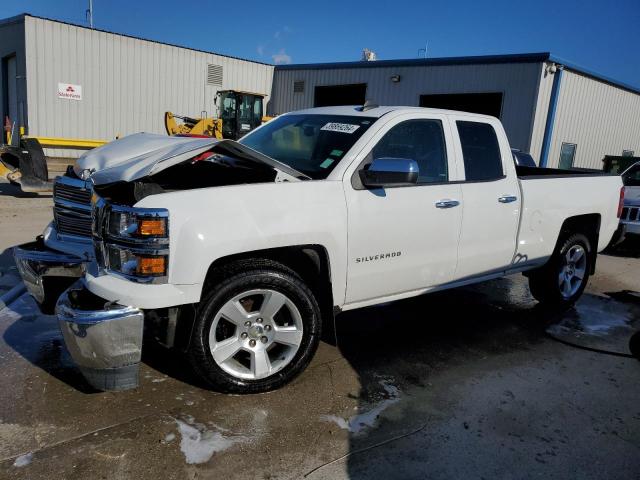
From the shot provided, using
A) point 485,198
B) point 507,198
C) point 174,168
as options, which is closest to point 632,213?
point 507,198

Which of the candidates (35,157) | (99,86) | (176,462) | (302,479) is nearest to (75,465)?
(176,462)

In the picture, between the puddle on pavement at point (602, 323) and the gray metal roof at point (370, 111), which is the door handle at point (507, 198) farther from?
the puddle on pavement at point (602, 323)

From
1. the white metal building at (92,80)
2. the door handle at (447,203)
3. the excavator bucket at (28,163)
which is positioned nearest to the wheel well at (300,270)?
the door handle at (447,203)

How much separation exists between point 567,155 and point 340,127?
17984 mm

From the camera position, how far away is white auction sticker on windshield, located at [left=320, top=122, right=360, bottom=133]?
3.86 metres

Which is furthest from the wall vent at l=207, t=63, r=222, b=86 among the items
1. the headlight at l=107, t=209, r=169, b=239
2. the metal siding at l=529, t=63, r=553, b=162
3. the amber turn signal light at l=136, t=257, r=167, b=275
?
the amber turn signal light at l=136, t=257, r=167, b=275

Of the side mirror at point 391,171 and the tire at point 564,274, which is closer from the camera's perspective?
the side mirror at point 391,171

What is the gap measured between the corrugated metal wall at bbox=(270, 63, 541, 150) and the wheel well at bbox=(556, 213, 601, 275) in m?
12.4

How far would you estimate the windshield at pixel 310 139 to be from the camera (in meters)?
3.69

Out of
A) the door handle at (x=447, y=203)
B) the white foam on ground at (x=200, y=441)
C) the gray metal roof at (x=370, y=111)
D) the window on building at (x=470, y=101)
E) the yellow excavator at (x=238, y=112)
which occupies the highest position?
the window on building at (x=470, y=101)

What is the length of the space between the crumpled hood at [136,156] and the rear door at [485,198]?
6.91 feet

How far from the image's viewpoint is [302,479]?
8.29ft

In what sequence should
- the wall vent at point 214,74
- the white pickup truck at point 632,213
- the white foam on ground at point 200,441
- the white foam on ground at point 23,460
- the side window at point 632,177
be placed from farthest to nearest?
the wall vent at point 214,74 → the side window at point 632,177 → the white pickup truck at point 632,213 → the white foam on ground at point 200,441 → the white foam on ground at point 23,460

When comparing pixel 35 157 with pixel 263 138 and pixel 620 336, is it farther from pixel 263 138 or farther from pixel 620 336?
pixel 620 336
